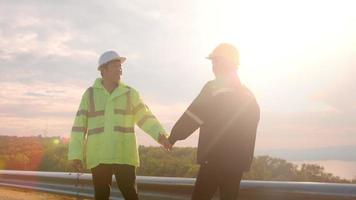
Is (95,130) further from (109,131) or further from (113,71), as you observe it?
(113,71)

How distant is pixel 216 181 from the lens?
224 inches

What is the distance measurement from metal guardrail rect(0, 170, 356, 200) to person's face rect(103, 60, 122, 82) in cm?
208

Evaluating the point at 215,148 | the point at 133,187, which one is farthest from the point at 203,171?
the point at 133,187

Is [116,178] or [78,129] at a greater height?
[78,129]

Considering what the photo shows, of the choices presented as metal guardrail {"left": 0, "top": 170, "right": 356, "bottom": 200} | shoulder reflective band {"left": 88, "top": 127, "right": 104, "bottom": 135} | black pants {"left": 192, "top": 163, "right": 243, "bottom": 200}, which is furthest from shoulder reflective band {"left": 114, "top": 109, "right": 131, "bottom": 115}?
metal guardrail {"left": 0, "top": 170, "right": 356, "bottom": 200}

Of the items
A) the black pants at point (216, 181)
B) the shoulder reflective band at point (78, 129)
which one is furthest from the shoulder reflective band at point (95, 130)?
the black pants at point (216, 181)

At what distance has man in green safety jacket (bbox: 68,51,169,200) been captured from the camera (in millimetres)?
6590

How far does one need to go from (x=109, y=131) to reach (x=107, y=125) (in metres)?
0.08

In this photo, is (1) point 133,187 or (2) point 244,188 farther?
(2) point 244,188

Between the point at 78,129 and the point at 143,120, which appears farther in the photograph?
the point at 143,120

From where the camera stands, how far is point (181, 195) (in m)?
8.56

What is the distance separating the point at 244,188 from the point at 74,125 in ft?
7.25

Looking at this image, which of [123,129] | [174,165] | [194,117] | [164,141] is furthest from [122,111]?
[174,165]

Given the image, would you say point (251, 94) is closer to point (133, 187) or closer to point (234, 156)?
point (234, 156)
